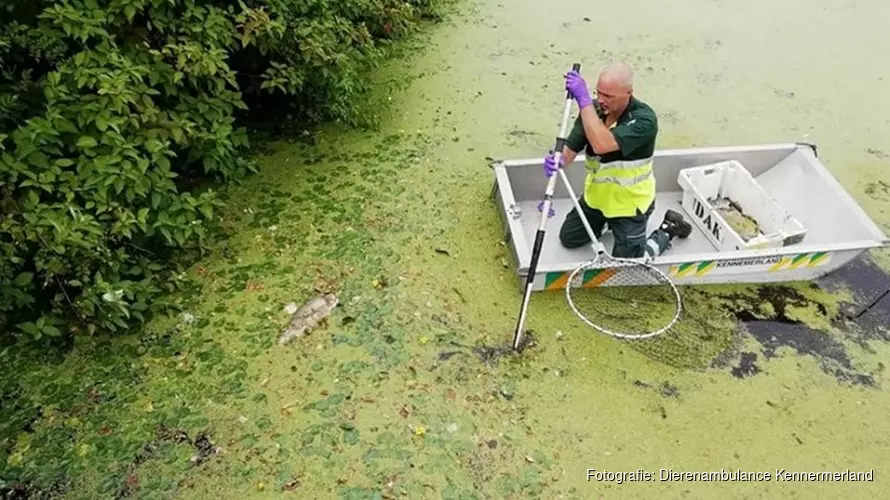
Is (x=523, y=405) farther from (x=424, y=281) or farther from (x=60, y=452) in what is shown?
(x=60, y=452)

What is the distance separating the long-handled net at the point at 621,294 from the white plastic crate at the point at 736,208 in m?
0.47

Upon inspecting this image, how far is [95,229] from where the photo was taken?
103 inches

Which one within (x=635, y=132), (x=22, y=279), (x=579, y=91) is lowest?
(x=22, y=279)

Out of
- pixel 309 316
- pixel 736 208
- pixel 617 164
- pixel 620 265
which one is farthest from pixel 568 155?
pixel 309 316

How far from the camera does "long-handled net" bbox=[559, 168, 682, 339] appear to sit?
3.01 m

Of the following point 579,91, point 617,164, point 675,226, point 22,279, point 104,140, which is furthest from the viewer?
point 675,226

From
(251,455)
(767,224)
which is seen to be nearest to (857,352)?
(767,224)

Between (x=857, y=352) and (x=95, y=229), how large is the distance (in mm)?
3131

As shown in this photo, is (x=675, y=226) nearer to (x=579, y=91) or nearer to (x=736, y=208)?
(x=736, y=208)

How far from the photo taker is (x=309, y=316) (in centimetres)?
301

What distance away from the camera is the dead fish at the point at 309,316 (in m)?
2.93

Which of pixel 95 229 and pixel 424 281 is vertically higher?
pixel 95 229

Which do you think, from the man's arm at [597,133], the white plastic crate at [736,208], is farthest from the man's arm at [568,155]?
the white plastic crate at [736,208]

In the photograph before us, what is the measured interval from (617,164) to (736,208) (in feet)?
3.50
